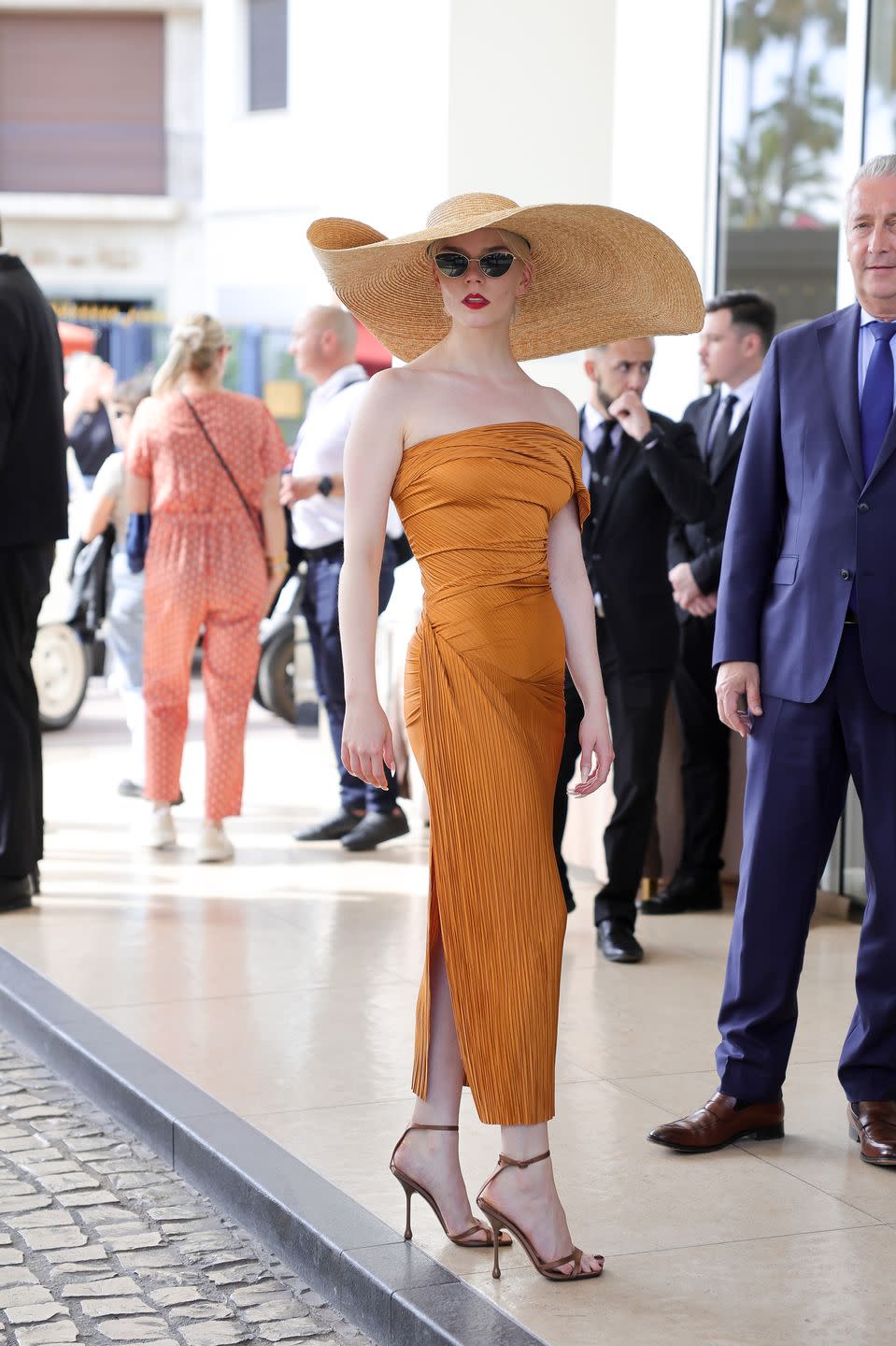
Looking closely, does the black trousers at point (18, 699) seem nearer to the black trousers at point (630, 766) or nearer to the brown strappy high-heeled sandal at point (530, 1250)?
the black trousers at point (630, 766)

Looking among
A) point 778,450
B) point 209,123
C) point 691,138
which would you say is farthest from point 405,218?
point 209,123

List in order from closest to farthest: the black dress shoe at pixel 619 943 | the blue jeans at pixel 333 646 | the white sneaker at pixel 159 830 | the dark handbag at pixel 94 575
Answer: the black dress shoe at pixel 619 943 < the blue jeans at pixel 333 646 < the white sneaker at pixel 159 830 < the dark handbag at pixel 94 575

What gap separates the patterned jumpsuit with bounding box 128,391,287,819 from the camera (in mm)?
7812

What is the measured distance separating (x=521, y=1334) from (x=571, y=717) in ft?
9.48

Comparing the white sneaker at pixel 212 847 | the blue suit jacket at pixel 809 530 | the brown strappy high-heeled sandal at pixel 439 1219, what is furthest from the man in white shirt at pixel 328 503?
the brown strappy high-heeled sandal at pixel 439 1219

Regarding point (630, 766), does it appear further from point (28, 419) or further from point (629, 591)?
point (28, 419)

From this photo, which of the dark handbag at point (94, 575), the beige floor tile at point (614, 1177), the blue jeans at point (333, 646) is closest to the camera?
the beige floor tile at point (614, 1177)

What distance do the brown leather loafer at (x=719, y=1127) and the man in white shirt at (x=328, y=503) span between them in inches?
143

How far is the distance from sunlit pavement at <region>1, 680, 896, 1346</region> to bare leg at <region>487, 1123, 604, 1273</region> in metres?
0.08

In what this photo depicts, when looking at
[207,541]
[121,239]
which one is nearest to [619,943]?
[207,541]

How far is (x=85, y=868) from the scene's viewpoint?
7746 millimetres

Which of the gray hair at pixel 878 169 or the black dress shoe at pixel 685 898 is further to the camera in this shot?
the black dress shoe at pixel 685 898

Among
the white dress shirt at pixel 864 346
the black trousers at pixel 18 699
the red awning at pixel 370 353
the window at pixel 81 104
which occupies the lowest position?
the black trousers at pixel 18 699

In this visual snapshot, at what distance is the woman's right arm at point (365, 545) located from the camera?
362cm
